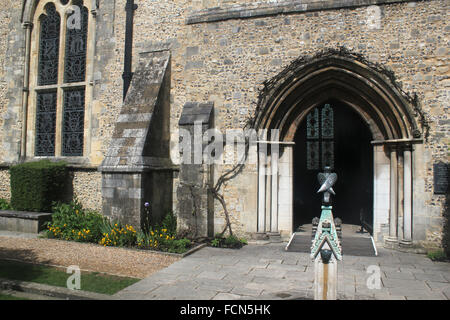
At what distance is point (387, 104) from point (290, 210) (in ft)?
10.2

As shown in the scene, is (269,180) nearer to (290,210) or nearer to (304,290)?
(290,210)

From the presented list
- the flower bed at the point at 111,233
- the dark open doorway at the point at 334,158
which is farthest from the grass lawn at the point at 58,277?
the dark open doorway at the point at 334,158

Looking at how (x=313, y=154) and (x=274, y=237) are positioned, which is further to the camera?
(x=313, y=154)

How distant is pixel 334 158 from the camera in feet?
39.5

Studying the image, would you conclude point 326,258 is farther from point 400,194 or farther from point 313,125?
point 313,125

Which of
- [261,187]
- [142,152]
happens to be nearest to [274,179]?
[261,187]

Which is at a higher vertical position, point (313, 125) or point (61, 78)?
point (61, 78)

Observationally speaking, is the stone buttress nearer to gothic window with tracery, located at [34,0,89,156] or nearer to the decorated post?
gothic window with tracery, located at [34,0,89,156]

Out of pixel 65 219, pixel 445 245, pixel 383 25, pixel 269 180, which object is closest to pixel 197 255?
pixel 269 180

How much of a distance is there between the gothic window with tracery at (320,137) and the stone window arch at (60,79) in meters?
6.72

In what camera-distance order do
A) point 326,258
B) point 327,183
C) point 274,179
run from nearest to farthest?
point 326,258 → point 327,183 → point 274,179

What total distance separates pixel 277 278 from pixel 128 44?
7.12 metres

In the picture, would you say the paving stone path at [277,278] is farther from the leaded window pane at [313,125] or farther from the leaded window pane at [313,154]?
the leaded window pane at [313,125]

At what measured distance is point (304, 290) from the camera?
479cm
